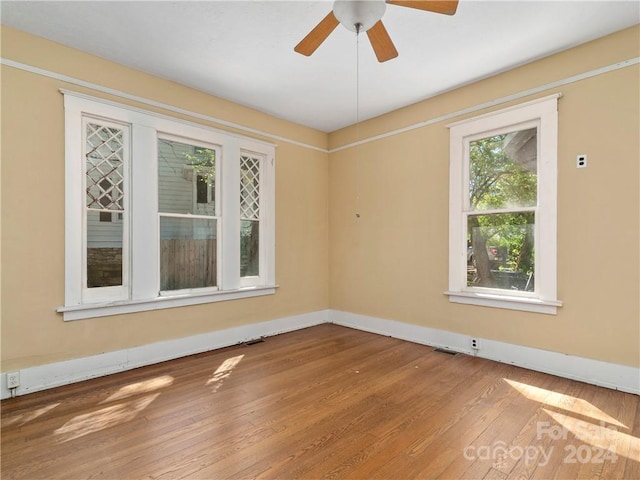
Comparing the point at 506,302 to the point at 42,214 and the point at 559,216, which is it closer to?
the point at 559,216

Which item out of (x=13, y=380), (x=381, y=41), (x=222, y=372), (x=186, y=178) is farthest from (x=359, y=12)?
(x=13, y=380)

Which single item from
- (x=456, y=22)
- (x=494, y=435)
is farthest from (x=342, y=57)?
(x=494, y=435)

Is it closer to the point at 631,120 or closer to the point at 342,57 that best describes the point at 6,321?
the point at 342,57

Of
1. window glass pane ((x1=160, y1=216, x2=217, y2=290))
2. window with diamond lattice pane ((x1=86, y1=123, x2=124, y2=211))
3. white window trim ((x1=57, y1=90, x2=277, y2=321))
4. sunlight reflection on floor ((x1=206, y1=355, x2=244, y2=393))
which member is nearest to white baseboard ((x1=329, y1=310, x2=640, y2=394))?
white window trim ((x1=57, y1=90, x2=277, y2=321))

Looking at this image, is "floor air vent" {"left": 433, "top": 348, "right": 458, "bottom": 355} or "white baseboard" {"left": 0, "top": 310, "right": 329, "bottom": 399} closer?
"white baseboard" {"left": 0, "top": 310, "right": 329, "bottom": 399}

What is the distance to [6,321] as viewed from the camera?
2633 mm

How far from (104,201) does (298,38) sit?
236 centimetres

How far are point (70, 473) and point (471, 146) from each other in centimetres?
428

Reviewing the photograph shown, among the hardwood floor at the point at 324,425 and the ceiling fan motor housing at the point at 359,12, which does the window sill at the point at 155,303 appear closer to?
the hardwood floor at the point at 324,425

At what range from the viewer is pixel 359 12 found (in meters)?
1.98

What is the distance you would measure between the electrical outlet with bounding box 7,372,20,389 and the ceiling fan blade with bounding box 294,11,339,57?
336 centimetres

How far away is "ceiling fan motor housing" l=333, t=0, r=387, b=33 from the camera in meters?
1.93

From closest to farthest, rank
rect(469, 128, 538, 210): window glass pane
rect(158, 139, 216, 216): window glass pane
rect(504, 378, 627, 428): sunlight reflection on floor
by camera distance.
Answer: rect(504, 378, 627, 428): sunlight reflection on floor < rect(469, 128, 538, 210): window glass pane < rect(158, 139, 216, 216): window glass pane

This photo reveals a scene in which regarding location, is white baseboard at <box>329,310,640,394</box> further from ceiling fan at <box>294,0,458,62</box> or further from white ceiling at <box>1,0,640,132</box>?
ceiling fan at <box>294,0,458,62</box>
